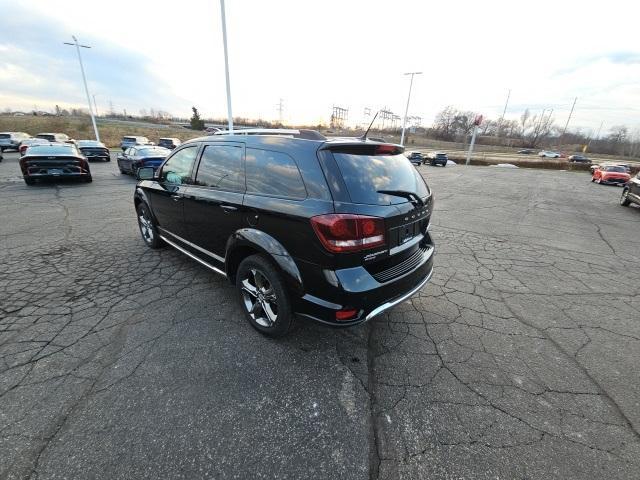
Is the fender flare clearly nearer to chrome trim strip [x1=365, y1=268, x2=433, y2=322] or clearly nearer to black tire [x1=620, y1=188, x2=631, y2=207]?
chrome trim strip [x1=365, y1=268, x2=433, y2=322]

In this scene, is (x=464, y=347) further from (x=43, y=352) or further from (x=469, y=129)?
(x=469, y=129)

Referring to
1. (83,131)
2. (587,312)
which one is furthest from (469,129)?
(587,312)

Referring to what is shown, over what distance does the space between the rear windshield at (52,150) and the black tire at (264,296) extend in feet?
38.8

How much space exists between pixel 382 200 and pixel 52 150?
13.3 meters

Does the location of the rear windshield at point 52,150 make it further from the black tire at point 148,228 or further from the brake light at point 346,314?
the brake light at point 346,314

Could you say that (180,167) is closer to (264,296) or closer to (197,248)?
(197,248)

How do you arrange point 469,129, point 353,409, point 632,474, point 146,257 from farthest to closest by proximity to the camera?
point 469,129
point 146,257
point 353,409
point 632,474

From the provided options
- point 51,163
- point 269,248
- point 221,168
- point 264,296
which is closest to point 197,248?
point 221,168

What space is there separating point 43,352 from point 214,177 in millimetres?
2185

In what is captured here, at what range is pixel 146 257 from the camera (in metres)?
4.64

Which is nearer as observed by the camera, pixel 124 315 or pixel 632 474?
pixel 632 474

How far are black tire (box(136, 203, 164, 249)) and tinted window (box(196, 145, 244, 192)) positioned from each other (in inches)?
71.5

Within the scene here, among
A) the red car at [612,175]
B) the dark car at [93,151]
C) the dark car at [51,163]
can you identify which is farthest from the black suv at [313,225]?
the red car at [612,175]

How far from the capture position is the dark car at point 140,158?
40.6ft
